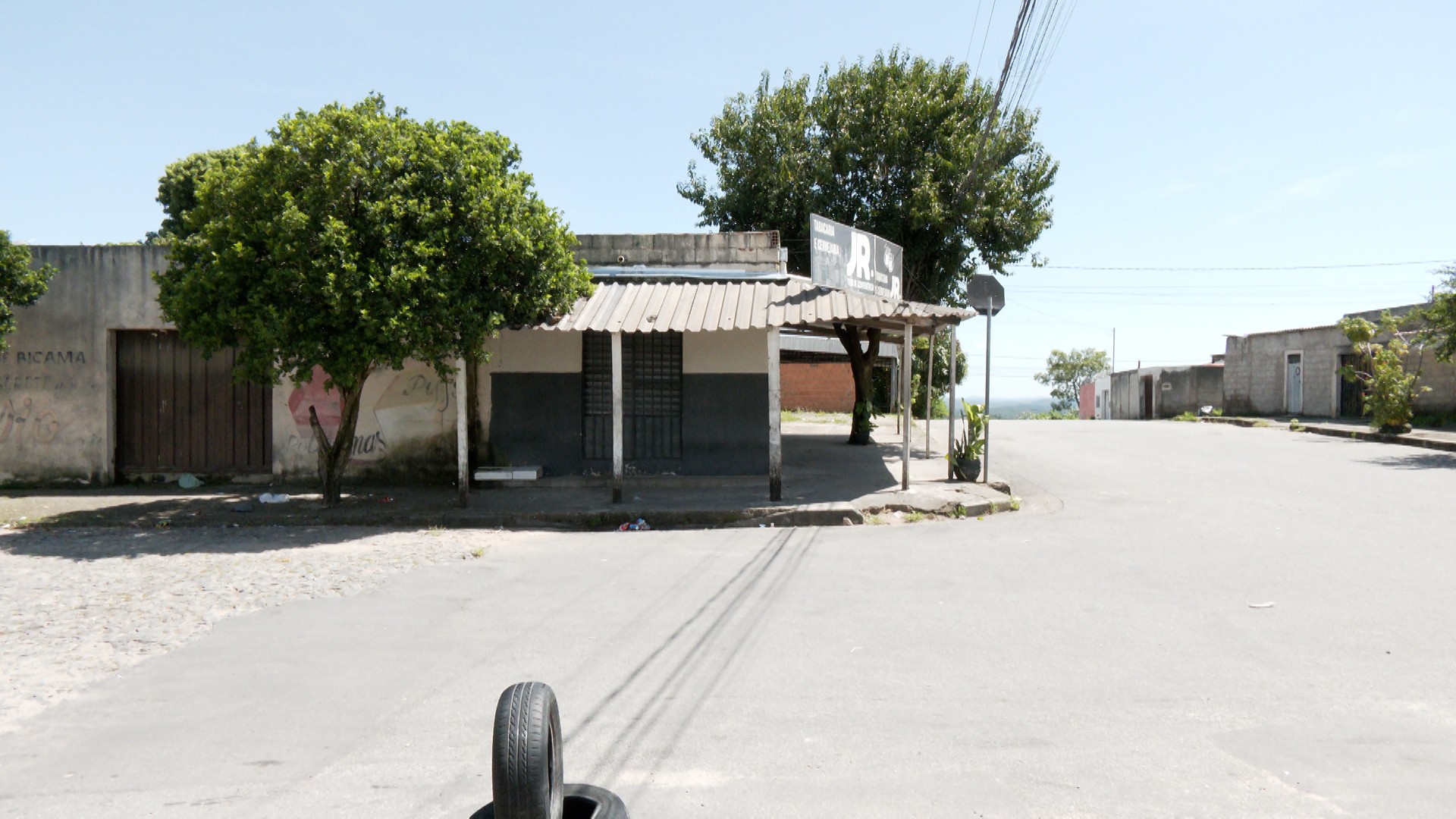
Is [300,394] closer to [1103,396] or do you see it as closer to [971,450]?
[971,450]

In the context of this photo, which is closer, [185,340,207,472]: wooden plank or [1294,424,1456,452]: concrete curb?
[185,340,207,472]: wooden plank

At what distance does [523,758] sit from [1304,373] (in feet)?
109

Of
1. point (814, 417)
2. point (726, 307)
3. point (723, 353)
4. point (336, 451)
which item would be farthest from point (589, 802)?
point (814, 417)

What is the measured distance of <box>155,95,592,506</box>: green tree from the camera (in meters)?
9.73

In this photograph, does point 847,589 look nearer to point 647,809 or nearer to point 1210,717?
point 1210,717

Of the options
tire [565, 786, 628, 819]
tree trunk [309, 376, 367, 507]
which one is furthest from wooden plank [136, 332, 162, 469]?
tire [565, 786, 628, 819]

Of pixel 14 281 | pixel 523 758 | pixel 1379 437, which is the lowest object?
pixel 523 758

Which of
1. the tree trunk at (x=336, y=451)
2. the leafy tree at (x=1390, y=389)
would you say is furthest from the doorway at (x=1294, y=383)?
the tree trunk at (x=336, y=451)

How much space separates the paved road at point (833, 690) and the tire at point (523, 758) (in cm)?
65

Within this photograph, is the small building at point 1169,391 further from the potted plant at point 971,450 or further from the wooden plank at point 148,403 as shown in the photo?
the wooden plank at point 148,403

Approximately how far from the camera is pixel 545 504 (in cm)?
1134

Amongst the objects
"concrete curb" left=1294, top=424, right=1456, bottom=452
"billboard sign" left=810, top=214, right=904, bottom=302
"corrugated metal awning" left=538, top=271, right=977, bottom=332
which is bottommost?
"concrete curb" left=1294, top=424, right=1456, bottom=452

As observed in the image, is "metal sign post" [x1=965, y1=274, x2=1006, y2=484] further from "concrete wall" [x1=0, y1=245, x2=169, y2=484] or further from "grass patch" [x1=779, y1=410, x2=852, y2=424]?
"grass patch" [x1=779, y1=410, x2=852, y2=424]

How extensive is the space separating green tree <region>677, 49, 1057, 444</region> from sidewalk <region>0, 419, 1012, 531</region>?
7232 mm
